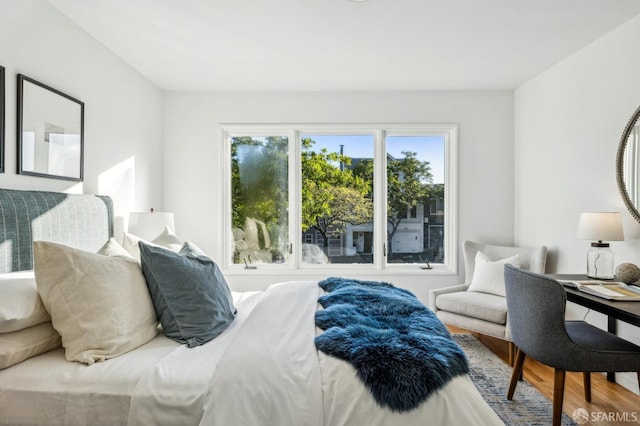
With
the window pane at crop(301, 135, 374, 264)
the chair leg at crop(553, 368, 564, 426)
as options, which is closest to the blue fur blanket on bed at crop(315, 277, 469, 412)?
the chair leg at crop(553, 368, 564, 426)

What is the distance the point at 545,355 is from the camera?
2.04 metres

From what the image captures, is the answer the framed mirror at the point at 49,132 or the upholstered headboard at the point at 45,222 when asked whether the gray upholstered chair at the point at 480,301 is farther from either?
the framed mirror at the point at 49,132

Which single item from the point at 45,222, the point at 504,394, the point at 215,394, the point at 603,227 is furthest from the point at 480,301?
the point at 45,222

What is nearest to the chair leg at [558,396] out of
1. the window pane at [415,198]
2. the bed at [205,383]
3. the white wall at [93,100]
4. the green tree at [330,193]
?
the bed at [205,383]

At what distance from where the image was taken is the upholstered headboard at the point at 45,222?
1.89 m

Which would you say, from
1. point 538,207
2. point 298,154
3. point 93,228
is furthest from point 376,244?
point 93,228

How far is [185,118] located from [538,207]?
12.3ft

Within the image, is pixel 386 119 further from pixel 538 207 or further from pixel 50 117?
pixel 50 117

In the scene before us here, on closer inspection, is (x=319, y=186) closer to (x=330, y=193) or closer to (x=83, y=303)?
(x=330, y=193)

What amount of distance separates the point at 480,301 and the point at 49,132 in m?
3.44

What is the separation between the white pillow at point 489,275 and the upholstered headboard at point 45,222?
10.4 ft

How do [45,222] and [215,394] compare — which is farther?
[45,222]

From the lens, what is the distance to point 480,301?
3232 millimetres

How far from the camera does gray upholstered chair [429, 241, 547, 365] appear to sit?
309 centimetres
